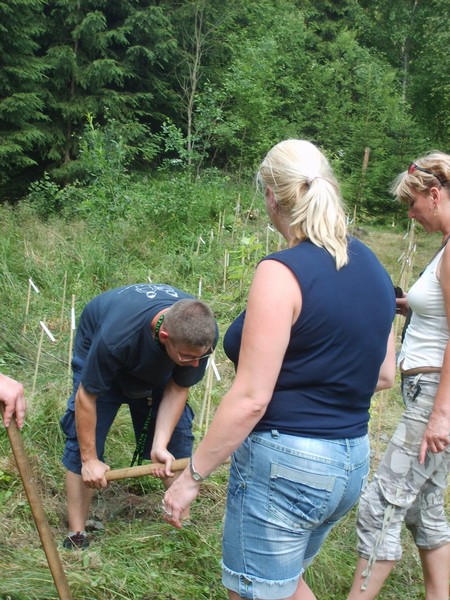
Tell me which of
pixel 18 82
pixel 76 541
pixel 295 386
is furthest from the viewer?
pixel 18 82

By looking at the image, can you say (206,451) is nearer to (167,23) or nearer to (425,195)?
(425,195)

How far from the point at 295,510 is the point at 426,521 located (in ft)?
3.45

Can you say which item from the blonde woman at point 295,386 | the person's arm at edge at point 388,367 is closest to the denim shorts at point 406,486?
the person's arm at edge at point 388,367

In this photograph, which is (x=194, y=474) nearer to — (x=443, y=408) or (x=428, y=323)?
(x=443, y=408)

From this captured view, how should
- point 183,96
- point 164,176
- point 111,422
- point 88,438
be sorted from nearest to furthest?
point 88,438 → point 111,422 → point 164,176 → point 183,96

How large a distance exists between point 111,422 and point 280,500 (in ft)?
5.01

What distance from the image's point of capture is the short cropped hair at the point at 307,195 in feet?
5.83

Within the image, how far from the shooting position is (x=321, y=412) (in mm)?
1764

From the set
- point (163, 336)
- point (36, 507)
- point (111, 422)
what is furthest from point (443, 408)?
point (111, 422)

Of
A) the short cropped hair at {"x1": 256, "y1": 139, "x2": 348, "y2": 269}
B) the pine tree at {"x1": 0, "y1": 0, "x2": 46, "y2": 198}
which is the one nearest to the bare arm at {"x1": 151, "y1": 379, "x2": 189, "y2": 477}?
the short cropped hair at {"x1": 256, "y1": 139, "x2": 348, "y2": 269}

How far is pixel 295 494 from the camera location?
69.8 inches

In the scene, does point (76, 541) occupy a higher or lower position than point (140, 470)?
lower

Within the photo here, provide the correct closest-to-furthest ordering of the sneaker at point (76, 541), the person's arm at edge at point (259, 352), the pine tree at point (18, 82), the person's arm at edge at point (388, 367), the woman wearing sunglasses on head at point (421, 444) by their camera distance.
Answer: the person's arm at edge at point (259, 352) → the person's arm at edge at point (388, 367) → the woman wearing sunglasses on head at point (421, 444) → the sneaker at point (76, 541) → the pine tree at point (18, 82)

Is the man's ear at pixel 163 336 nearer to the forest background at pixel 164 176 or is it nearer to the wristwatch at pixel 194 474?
the wristwatch at pixel 194 474
